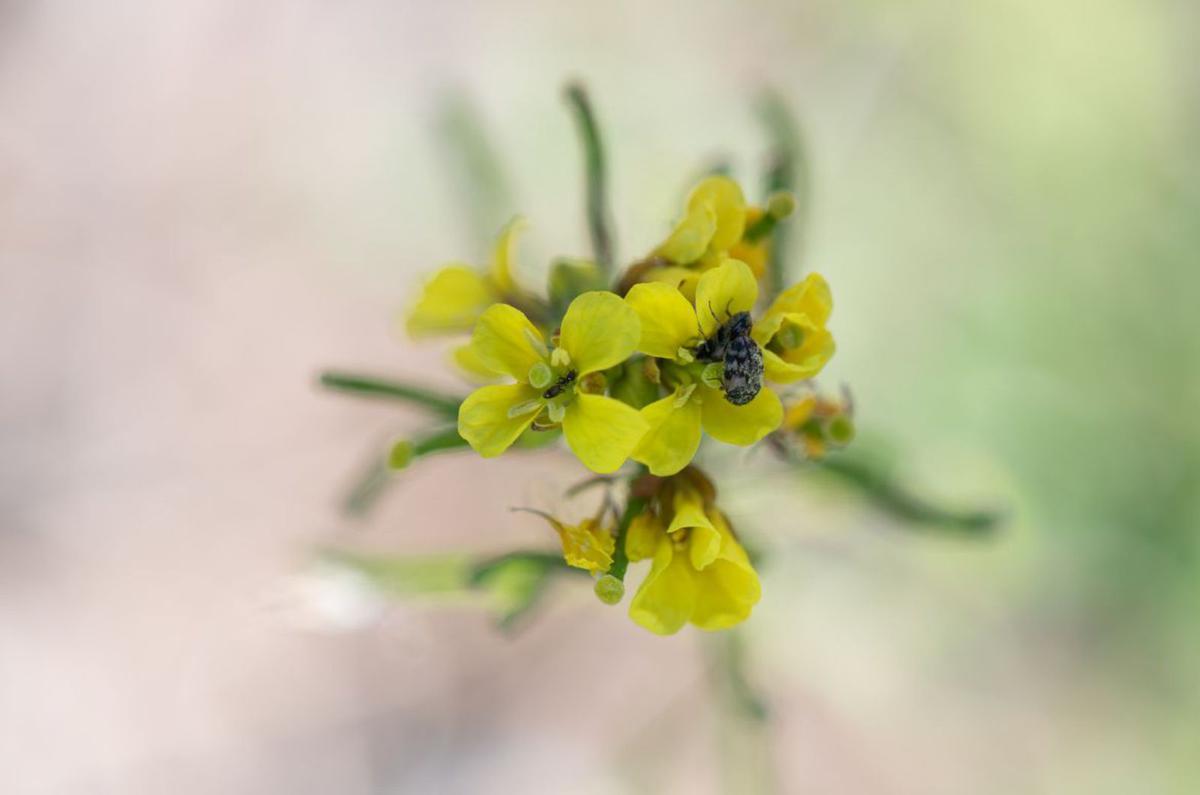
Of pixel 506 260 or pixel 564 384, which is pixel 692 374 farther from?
pixel 506 260

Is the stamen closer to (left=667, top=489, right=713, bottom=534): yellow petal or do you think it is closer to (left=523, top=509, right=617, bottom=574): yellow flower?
(left=523, top=509, right=617, bottom=574): yellow flower

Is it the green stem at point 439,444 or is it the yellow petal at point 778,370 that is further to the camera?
the green stem at point 439,444

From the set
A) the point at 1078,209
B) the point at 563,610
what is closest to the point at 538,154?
the point at 563,610

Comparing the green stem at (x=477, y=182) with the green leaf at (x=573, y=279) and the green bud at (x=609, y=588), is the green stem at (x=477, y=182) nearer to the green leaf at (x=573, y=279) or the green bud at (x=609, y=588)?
the green leaf at (x=573, y=279)

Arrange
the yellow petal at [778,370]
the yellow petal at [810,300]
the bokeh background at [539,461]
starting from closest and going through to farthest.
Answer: the yellow petal at [778,370], the yellow petal at [810,300], the bokeh background at [539,461]

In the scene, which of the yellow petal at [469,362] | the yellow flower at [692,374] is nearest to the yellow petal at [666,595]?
the yellow flower at [692,374]

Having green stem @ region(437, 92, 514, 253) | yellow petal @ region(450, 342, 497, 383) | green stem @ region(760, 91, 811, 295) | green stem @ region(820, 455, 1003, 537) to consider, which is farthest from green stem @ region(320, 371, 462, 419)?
green stem @ region(437, 92, 514, 253)

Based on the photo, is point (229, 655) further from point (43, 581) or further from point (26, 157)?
point (26, 157)
